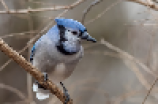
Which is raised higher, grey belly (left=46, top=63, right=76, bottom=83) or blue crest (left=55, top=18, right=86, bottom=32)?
blue crest (left=55, top=18, right=86, bottom=32)

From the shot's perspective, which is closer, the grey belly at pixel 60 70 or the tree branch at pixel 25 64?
the tree branch at pixel 25 64

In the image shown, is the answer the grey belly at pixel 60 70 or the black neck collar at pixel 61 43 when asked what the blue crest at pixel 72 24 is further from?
the grey belly at pixel 60 70

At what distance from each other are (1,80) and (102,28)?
6.36ft

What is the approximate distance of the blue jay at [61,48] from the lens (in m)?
1.83

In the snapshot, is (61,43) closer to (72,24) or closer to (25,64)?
(72,24)

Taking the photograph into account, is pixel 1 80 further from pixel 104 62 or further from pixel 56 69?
pixel 56 69

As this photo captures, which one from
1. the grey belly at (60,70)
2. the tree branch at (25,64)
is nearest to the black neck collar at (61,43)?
the grey belly at (60,70)

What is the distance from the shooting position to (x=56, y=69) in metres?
1.94

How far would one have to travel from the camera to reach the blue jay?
5.99 ft

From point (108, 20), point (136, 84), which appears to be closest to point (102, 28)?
point (108, 20)

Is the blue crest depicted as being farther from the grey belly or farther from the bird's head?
the grey belly

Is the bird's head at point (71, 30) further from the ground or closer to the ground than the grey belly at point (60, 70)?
further from the ground

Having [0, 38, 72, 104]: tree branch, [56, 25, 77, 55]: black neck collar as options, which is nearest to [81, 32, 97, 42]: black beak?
[56, 25, 77, 55]: black neck collar

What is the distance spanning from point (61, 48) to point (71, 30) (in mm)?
154
